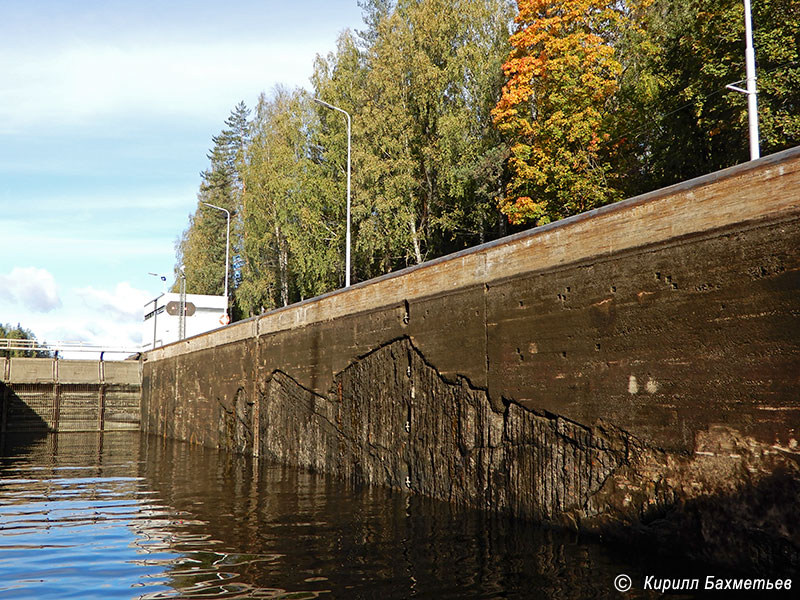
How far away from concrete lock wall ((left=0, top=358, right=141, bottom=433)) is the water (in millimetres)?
18249

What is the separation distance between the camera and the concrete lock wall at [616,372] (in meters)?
5.72

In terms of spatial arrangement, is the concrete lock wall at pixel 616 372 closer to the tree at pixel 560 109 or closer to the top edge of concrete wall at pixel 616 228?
the top edge of concrete wall at pixel 616 228

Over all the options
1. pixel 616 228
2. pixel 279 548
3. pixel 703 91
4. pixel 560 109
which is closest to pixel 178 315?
pixel 560 109

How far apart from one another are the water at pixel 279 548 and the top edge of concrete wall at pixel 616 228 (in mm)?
3075

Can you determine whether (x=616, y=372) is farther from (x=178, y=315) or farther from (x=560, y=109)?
(x=178, y=315)

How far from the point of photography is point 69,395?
2967 centimetres

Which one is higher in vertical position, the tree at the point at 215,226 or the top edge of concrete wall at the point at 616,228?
the tree at the point at 215,226

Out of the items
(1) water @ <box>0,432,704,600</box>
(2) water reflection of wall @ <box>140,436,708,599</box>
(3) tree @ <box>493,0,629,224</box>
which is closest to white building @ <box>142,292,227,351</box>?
(3) tree @ <box>493,0,629,224</box>

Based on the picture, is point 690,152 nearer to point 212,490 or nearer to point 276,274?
point 212,490

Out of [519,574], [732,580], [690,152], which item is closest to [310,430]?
[519,574]

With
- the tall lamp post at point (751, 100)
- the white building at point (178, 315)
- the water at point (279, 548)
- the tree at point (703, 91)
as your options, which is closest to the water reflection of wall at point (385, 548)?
the water at point (279, 548)

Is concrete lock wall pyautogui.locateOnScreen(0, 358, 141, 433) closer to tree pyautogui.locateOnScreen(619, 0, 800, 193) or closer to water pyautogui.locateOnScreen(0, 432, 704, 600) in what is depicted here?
water pyautogui.locateOnScreen(0, 432, 704, 600)

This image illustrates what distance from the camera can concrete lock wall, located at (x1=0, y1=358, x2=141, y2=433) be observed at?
28.5 meters

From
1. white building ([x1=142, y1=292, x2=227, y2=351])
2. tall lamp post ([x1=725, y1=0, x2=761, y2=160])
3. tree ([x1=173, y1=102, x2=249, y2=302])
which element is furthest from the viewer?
tree ([x1=173, y1=102, x2=249, y2=302])
